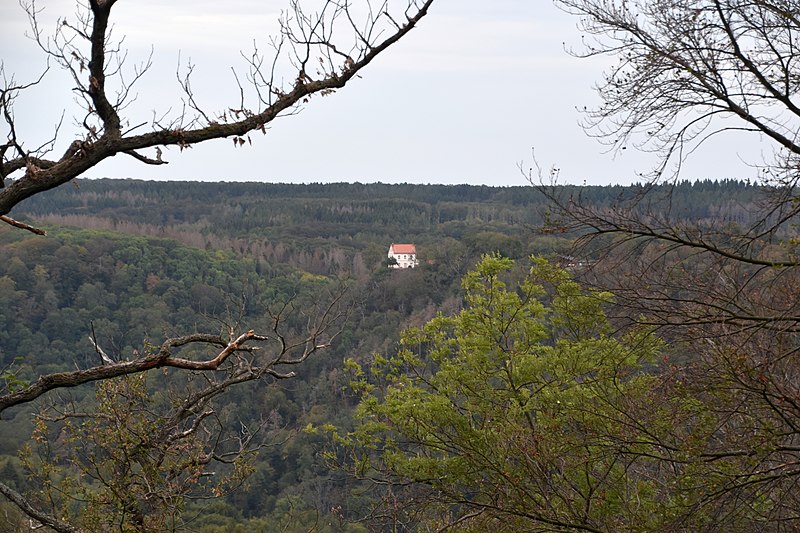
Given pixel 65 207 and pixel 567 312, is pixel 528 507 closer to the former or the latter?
pixel 567 312

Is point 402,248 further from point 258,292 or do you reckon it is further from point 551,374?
point 551,374

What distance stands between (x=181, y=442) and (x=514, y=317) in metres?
5.35

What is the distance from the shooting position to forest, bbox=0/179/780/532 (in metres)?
7.91

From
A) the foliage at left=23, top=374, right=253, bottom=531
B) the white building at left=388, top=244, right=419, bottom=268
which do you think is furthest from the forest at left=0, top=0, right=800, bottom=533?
the white building at left=388, top=244, right=419, bottom=268

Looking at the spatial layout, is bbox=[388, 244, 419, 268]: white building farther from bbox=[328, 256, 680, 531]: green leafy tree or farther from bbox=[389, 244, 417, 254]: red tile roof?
bbox=[328, 256, 680, 531]: green leafy tree

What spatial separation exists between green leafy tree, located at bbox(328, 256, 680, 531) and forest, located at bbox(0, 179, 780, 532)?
41cm

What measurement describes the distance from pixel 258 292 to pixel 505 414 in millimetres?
62268

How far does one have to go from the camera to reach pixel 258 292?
70.3m

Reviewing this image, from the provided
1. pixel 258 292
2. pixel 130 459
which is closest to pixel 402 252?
pixel 258 292

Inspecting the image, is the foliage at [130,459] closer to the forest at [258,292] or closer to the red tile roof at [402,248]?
the forest at [258,292]

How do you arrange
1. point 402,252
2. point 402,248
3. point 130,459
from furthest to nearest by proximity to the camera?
point 402,248 → point 402,252 → point 130,459

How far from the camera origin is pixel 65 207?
4444 inches

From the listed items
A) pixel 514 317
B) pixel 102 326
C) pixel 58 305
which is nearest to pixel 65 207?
pixel 58 305

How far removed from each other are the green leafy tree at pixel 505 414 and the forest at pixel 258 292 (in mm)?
413
